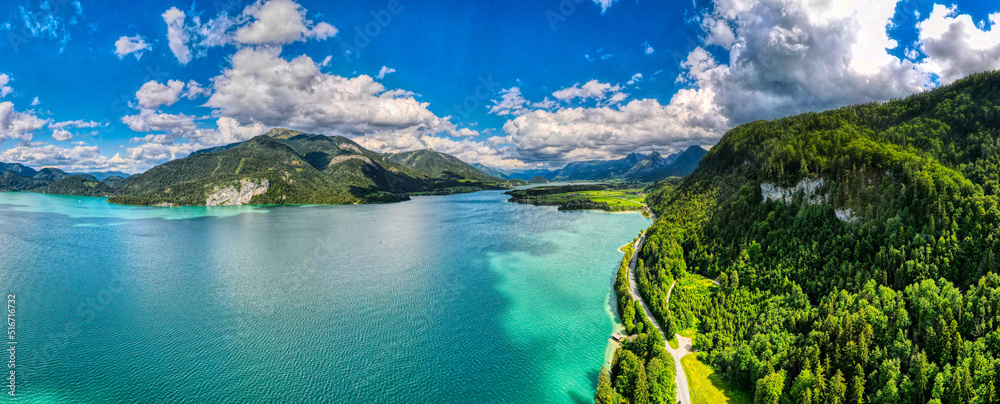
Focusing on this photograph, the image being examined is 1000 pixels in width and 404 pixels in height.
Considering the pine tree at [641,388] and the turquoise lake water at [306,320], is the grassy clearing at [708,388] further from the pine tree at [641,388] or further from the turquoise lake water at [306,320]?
the turquoise lake water at [306,320]

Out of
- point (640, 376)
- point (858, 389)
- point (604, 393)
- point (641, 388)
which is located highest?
point (640, 376)

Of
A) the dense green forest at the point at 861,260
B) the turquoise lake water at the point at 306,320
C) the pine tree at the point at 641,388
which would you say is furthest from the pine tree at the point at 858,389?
the turquoise lake water at the point at 306,320

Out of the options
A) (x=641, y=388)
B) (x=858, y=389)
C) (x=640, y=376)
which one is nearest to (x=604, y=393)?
(x=641, y=388)

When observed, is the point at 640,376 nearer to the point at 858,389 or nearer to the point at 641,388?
the point at 641,388

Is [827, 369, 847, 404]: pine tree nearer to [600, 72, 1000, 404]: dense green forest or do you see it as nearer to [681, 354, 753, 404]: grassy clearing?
[600, 72, 1000, 404]: dense green forest

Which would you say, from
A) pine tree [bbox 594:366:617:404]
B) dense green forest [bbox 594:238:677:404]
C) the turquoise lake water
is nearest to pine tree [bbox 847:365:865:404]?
dense green forest [bbox 594:238:677:404]
